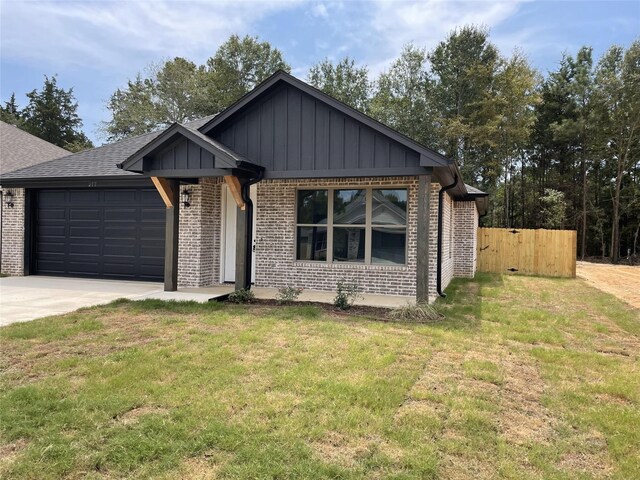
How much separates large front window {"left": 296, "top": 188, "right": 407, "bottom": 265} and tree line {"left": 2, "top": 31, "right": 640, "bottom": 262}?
56.0ft

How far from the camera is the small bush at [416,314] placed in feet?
21.5

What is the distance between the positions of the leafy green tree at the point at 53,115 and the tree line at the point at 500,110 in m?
10.4

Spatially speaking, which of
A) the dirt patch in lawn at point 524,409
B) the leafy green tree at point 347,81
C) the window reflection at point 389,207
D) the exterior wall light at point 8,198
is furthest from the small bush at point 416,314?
the leafy green tree at point 347,81

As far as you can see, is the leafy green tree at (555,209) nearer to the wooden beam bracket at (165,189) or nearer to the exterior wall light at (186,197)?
the exterior wall light at (186,197)

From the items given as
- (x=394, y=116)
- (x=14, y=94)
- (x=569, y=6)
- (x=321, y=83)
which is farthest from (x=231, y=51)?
(x=569, y=6)

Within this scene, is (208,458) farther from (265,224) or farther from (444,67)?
(444,67)

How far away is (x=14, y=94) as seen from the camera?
37500 mm

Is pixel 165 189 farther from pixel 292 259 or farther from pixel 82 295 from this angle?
pixel 292 259

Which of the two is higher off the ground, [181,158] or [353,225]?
[181,158]

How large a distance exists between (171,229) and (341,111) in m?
4.04

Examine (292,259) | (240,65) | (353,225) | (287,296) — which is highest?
(240,65)

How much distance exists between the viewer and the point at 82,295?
812cm

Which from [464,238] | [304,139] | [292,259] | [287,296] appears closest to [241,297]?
[287,296]

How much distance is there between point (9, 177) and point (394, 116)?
21331 millimetres
